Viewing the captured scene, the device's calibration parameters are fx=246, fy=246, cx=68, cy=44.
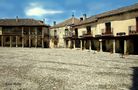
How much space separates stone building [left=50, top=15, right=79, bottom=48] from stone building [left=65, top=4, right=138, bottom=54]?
418 inches

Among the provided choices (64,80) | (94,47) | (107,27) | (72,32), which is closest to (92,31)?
(94,47)

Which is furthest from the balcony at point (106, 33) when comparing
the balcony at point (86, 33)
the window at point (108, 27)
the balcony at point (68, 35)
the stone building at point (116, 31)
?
the balcony at point (68, 35)

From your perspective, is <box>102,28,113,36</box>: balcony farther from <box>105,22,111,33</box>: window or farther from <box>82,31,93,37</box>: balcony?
<box>82,31,93,37</box>: balcony

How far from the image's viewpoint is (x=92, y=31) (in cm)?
4741

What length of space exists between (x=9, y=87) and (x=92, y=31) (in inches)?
1461

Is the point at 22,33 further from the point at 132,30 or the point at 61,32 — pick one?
the point at 132,30

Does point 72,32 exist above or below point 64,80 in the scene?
above

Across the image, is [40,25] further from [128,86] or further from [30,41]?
[128,86]

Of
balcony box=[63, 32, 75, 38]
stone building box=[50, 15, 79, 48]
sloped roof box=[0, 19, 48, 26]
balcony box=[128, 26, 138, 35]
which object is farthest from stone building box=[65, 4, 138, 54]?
sloped roof box=[0, 19, 48, 26]

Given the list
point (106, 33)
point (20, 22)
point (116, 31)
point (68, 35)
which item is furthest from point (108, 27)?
point (20, 22)

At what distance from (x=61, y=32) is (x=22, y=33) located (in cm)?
985

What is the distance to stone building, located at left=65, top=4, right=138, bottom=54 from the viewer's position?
114 ft

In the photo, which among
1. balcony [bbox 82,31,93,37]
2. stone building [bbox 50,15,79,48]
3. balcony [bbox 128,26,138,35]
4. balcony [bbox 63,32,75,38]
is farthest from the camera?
stone building [bbox 50,15,79,48]

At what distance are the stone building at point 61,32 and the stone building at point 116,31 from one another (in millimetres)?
10605
